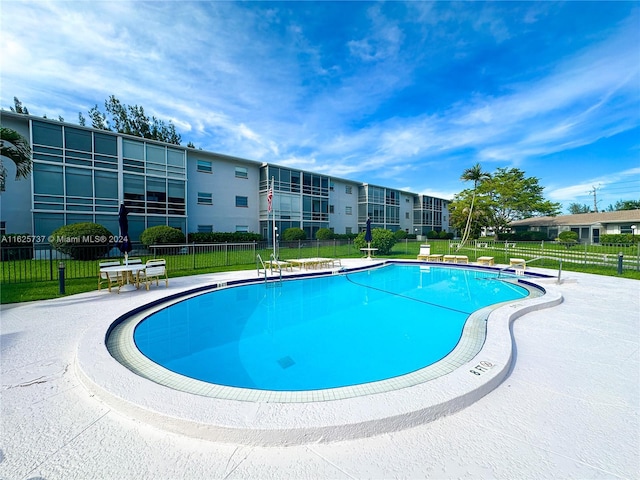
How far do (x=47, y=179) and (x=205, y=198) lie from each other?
31.1 ft

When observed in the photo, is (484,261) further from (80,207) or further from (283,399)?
(80,207)

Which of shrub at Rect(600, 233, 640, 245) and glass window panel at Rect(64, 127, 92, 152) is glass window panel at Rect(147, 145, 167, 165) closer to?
glass window panel at Rect(64, 127, 92, 152)

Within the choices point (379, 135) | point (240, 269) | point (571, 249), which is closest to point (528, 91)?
point (571, 249)

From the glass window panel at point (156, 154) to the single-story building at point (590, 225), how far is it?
38699 millimetres

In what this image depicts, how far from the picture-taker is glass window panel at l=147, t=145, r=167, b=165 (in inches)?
764

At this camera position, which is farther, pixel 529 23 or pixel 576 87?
pixel 576 87

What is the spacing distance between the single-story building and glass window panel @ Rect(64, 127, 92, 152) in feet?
139

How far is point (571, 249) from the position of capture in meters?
15.7

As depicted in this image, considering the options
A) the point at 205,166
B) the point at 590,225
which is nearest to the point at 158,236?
the point at 205,166

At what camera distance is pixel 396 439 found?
239cm

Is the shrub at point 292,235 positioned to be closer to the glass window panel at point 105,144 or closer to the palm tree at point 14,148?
the glass window panel at point 105,144

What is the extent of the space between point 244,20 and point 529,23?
1057 cm

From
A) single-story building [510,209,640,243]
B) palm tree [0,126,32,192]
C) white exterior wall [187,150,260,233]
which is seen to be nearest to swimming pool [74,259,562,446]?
palm tree [0,126,32,192]

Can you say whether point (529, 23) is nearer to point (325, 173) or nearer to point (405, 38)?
point (405, 38)
